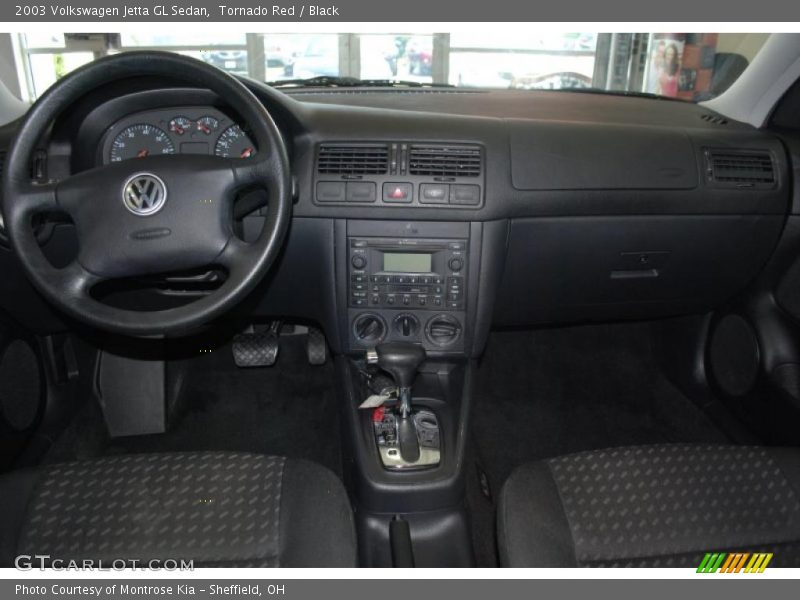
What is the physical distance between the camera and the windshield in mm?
2078

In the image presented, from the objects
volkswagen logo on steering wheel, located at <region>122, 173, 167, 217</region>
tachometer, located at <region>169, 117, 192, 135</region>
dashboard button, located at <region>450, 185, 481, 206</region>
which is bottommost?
dashboard button, located at <region>450, 185, 481, 206</region>

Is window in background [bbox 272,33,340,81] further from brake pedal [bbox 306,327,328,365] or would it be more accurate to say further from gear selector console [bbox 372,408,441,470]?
gear selector console [bbox 372,408,441,470]

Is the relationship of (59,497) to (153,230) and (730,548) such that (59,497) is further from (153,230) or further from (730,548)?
(730,548)

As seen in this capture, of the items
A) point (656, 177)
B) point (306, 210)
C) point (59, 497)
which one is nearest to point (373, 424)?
point (306, 210)

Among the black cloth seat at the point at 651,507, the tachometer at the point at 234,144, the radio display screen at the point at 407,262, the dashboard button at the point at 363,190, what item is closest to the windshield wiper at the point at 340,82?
the tachometer at the point at 234,144

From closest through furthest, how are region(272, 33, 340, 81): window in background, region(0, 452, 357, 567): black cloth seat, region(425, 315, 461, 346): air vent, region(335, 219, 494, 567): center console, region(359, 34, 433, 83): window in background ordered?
region(0, 452, 357, 567): black cloth seat < region(335, 219, 494, 567): center console < region(425, 315, 461, 346): air vent < region(272, 33, 340, 81): window in background < region(359, 34, 433, 83): window in background

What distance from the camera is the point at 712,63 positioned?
2.38 m

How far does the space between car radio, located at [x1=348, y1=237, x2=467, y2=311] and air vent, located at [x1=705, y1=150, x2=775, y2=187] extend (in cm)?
78

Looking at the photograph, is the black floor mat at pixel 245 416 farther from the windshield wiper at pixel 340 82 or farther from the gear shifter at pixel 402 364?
the windshield wiper at pixel 340 82

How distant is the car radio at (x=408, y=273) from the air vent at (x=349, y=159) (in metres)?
0.19

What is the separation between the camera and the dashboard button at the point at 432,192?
1.67 meters

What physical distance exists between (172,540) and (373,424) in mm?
648

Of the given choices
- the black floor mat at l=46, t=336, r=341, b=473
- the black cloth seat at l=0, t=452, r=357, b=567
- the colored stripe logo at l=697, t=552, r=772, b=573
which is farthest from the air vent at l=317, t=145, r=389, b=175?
the colored stripe logo at l=697, t=552, r=772, b=573

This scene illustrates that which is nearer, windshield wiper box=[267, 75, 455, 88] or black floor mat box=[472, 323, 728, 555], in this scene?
windshield wiper box=[267, 75, 455, 88]
